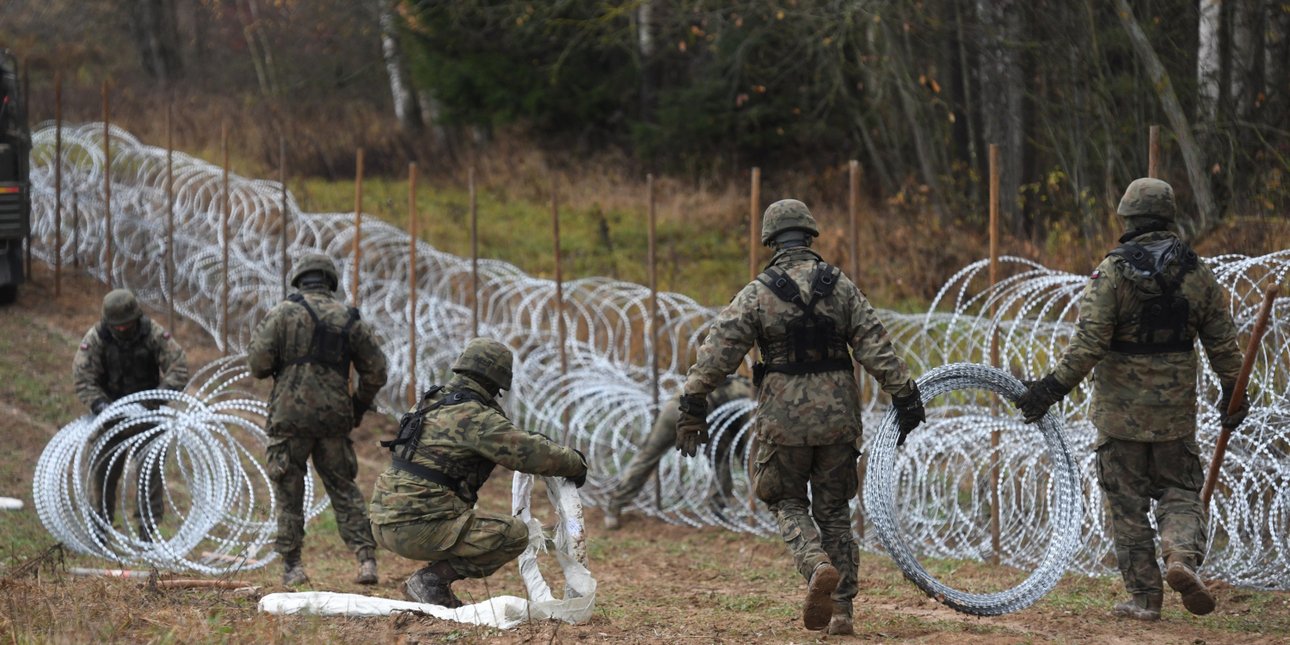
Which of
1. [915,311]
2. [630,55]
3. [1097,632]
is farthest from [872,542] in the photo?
[630,55]

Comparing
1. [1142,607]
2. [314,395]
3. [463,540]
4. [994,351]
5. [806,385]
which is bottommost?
[1142,607]

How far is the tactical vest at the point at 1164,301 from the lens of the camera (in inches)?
256

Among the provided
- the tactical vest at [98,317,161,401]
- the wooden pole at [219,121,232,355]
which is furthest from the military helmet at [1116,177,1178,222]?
the wooden pole at [219,121,232,355]

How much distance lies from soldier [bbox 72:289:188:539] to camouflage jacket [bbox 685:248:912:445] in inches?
182

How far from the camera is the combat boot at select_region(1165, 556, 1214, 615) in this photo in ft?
20.1

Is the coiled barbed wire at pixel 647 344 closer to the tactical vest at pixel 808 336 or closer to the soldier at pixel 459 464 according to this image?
the tactical vest at pixel 808 336

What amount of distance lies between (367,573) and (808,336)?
3452 millimetres

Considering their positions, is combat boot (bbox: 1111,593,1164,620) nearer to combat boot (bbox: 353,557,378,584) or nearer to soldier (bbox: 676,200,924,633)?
soldier (bbox: 676,200,924,633)

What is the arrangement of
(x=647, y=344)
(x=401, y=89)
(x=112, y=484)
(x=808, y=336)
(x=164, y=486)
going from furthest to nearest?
(x=401, y=89) < (x=647, y=344) < (x=112, y=484) < (x=164, y=486) < (x=808, y=336)

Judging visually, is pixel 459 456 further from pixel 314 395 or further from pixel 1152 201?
pixel 1152 201

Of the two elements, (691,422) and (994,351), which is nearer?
(691,422)

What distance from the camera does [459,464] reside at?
657 cm

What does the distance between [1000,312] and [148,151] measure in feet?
42.5

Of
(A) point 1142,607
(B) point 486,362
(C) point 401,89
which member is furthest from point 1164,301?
(C) point 401,89
